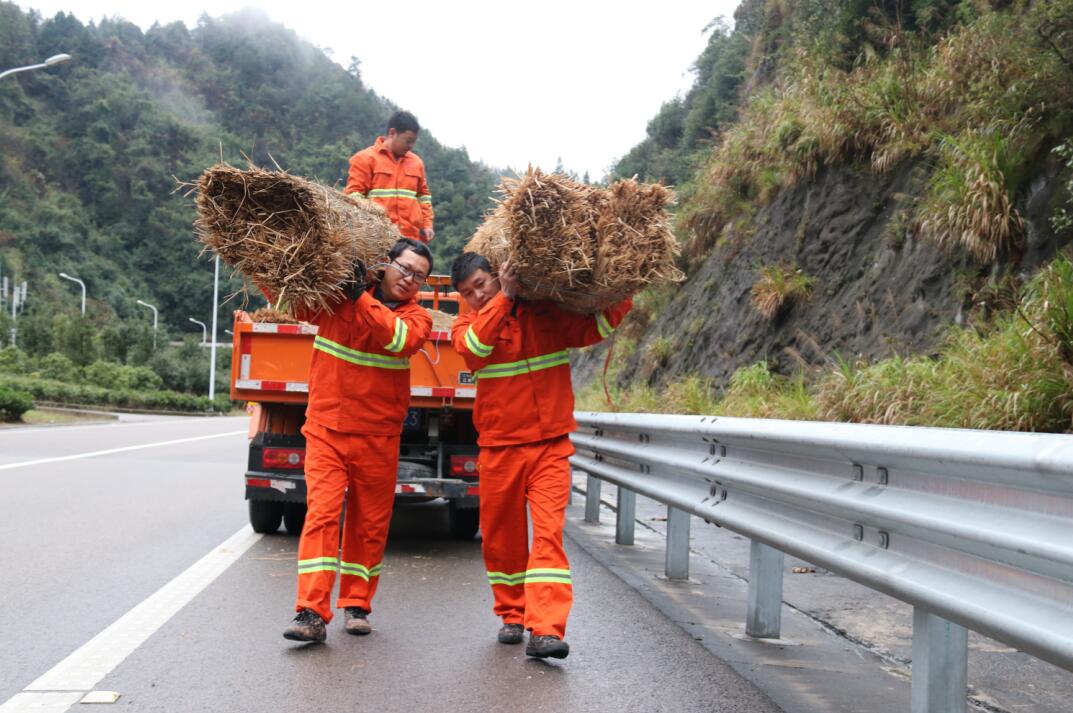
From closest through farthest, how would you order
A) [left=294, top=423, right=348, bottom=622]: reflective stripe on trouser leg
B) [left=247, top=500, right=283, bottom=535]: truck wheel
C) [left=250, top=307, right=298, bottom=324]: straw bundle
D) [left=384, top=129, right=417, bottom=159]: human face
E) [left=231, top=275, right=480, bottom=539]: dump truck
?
[left=294, top=423, right=348, bottom=622]: reflective stripe on trouser leg
[left=231, top=275, right=480, bottom=539]: dump truck
[left=250, top=307, right=298, bottom=324]: straw bundle
[left=247, top=500, right=283, bottom=535]: truck wheel
[left=384, top=129, right=417, bottom=159]: human face

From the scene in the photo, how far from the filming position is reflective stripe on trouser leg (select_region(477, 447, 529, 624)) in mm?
5223

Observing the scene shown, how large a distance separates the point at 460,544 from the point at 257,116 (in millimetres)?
128065

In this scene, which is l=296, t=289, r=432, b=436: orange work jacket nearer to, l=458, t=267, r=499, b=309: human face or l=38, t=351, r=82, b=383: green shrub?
l=458, t=267, r=499, b=309: human face

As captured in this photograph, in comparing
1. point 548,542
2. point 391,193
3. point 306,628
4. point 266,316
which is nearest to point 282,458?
point 266,316

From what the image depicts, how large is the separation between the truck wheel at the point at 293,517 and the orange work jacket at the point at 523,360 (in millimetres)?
3756

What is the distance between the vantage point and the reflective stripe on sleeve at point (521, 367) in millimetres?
5234

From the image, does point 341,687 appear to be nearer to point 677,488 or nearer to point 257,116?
point 677,488

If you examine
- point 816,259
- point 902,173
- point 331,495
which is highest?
point 902,173

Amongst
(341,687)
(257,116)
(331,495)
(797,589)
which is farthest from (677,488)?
(257,116)

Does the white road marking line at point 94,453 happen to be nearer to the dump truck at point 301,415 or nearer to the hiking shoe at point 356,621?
the dump truck at point 301,415

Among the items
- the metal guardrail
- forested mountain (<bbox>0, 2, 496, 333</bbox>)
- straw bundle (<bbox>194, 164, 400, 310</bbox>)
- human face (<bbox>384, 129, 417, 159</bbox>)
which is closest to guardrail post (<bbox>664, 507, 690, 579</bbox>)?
the metal guardrail

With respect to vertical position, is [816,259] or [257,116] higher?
[257,116]

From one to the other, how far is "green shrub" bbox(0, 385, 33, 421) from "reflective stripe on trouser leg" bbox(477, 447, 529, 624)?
73.3 ft

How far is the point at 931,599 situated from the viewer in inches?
123
